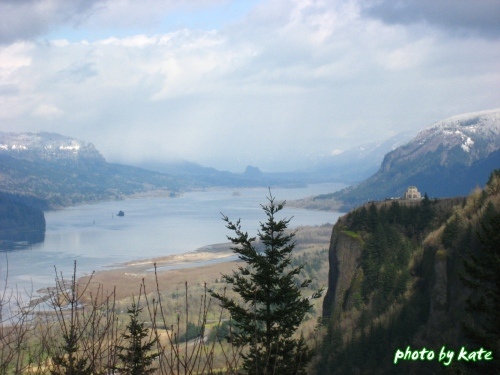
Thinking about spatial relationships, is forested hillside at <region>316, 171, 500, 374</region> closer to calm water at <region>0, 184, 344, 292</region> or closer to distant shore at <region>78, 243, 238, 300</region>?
distant shore at <region>78, 243, 238, 300</region>

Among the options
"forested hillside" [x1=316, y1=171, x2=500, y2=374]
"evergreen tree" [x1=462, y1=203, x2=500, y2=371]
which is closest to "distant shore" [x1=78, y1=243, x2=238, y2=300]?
"forested hillside" [x1=316, y1=171, x2=500, y2=374]

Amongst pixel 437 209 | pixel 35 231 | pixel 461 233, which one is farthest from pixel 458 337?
pixel 35 231

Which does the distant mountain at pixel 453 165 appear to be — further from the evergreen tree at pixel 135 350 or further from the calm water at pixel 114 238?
the evergreen tree at pixel 135 350

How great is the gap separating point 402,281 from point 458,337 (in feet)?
25.8

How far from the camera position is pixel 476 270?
12.0 m

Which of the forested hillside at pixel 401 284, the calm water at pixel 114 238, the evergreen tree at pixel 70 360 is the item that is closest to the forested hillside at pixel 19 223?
the calm water at pixel 114 238

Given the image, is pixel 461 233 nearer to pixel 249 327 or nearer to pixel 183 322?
pixel 249 327

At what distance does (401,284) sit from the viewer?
31.3 metres

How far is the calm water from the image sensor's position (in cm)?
7838

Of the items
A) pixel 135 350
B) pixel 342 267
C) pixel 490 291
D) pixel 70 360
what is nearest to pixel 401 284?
pixel 342 267

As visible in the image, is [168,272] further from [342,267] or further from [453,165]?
[453,165]

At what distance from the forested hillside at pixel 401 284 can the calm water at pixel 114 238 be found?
31960mm

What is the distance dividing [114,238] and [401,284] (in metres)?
89.3

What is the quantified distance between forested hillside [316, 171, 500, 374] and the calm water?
3196cm
